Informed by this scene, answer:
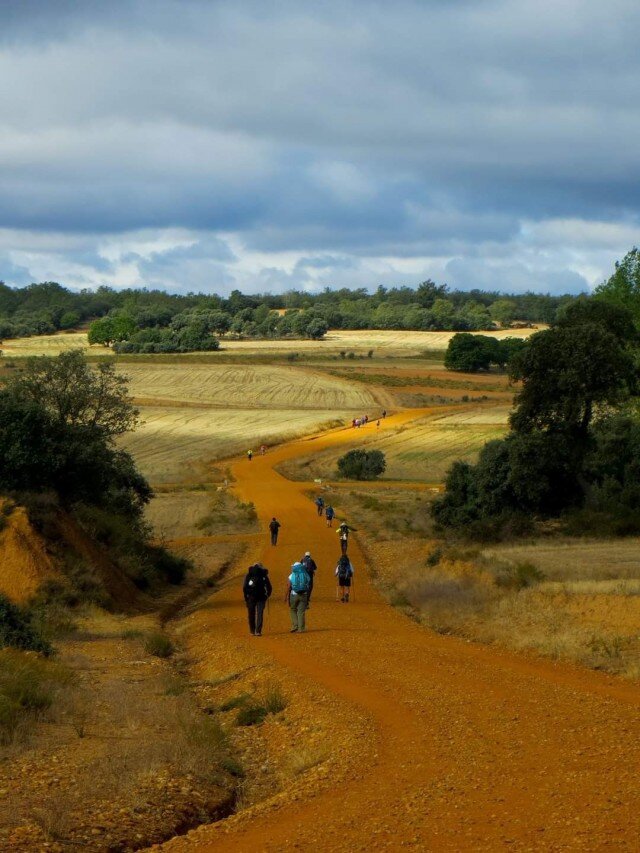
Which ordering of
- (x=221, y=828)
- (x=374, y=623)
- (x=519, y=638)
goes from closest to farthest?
1. (x=221, y=828)
2. (x=519, y=638)
3. (x=374, y=623)

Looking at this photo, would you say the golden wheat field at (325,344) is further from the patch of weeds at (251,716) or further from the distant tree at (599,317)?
the patch of weeds at (251,716)

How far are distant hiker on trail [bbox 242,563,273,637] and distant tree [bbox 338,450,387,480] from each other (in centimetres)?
4429

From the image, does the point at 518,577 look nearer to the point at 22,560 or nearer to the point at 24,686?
the point at 22,560

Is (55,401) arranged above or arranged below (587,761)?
above

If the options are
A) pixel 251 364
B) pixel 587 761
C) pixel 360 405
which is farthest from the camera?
pixel 251 364

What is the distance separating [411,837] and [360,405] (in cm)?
9542

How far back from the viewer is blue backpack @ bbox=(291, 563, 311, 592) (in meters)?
20.7

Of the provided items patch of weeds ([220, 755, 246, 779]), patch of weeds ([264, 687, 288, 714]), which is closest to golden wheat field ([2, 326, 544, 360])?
patch of weeds ([264, 687, 288, 714])

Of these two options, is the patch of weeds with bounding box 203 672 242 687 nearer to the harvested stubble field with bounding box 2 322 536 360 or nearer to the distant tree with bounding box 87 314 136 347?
the harvested stubble field with bounding box 2 322 536 360

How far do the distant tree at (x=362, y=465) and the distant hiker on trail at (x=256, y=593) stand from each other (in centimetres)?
4429

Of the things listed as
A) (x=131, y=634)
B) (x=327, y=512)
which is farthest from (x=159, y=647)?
(x=327, y=512)

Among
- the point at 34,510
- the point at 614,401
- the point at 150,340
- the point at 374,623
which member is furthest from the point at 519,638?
the point at 150,340

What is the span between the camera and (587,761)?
11266mm

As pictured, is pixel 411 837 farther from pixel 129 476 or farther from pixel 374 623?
pixel 129 476
